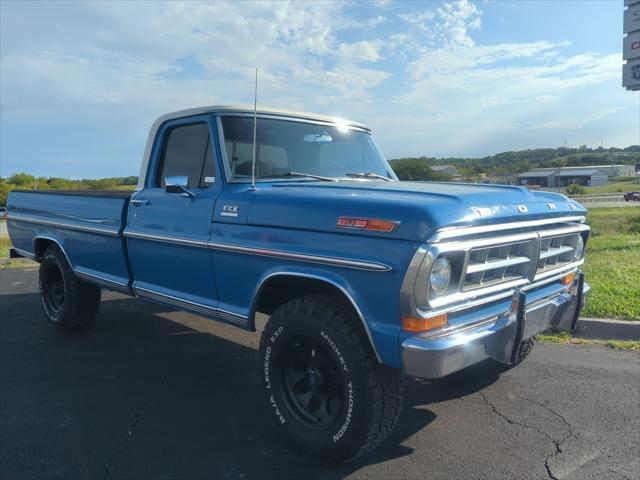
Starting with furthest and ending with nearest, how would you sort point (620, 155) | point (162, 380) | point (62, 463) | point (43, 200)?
point (620, 155)
point (43, 200)
point (162, 380)
point (62, 463)

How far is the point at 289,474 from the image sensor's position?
2908mm

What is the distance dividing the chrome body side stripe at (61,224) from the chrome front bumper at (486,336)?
3092 mm

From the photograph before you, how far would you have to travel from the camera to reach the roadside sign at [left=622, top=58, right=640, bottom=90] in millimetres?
10492

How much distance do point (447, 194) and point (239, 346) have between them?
3101 millimetres

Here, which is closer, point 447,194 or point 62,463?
point 447,194

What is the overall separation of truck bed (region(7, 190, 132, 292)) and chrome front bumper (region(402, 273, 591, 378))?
298cm

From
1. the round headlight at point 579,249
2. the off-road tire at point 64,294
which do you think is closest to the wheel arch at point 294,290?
the round headlight at point 579,249

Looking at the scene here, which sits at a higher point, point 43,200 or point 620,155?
point 620,155

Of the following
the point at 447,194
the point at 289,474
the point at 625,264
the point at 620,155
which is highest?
the point at 620,155

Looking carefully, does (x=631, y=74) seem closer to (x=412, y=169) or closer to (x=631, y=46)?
(x=631, y=46)

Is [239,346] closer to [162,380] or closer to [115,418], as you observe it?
[162,380]

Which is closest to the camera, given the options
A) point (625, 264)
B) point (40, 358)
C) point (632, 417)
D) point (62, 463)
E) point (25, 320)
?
point (62, 463)

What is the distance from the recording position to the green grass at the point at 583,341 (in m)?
4.86

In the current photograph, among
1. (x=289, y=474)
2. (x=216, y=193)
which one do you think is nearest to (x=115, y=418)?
(x=289, y=474)
